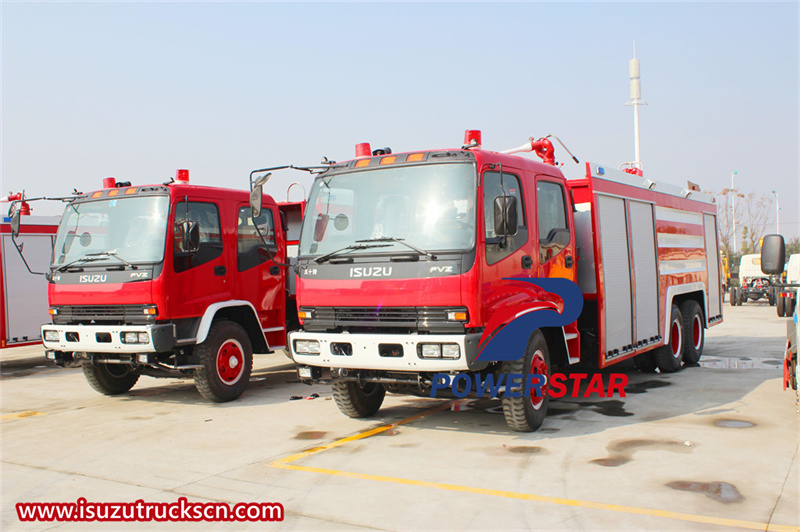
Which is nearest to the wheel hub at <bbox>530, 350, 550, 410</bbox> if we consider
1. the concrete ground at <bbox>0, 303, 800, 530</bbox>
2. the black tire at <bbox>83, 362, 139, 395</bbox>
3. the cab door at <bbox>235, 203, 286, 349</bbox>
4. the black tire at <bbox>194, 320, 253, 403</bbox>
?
the concrete ground at <bbox>0, 303, 800, 530</bbox>

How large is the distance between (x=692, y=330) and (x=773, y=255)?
4714 millimetres

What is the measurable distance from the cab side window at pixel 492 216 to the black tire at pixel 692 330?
5291 millimetres

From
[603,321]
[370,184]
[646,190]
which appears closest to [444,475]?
[370,184]

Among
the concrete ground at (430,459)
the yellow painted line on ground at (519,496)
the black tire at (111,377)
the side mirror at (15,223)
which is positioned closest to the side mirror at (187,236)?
the concrete ground at (430,459)

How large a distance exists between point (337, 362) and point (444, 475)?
1.60m

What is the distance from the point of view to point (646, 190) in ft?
31.8

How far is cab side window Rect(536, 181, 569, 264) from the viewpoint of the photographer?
721cm

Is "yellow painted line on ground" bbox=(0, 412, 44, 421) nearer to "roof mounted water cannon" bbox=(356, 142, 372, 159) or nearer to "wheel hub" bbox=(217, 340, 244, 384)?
"wheel hub" bbox=(217, 340, 244, 384)

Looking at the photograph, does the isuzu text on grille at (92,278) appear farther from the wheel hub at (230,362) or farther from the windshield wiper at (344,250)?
the windshield wiper at (344,250)

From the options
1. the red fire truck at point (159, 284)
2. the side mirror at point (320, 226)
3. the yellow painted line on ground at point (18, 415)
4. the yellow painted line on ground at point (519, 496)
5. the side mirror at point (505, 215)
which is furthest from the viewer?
the yellow painted line on ground at point (18, 415)

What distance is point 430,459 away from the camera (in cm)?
607

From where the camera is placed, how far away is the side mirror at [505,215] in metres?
6.14

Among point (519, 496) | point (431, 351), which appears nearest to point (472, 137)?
point (431, 351)

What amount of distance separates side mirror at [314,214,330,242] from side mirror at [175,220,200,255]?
2.17 meters
